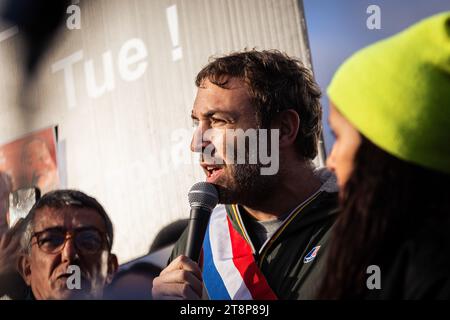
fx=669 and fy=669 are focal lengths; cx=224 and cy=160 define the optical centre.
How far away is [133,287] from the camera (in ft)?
9.70

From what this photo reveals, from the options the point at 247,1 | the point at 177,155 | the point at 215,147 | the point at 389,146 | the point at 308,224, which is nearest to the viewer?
the point at 389,146

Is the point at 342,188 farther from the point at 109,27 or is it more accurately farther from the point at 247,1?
the point at 109,27

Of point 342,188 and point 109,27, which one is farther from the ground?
point 109,27

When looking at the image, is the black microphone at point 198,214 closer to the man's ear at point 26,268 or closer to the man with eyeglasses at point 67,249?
the man with eyeglasses at point 67,249

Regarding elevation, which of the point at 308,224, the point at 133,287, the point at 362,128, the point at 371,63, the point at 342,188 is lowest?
the point at 133,287

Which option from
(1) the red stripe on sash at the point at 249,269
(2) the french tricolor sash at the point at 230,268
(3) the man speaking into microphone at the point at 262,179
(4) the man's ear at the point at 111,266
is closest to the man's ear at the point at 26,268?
(4) the man's ear at the point at 111,266

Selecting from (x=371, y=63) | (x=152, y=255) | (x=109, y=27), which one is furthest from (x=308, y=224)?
(x=109, y=27)

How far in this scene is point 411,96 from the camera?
1.25 m

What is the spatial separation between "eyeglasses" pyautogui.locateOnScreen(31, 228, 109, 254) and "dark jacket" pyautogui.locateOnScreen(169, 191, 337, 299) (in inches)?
25.6

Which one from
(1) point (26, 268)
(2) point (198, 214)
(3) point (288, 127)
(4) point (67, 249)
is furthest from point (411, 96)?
(1) point (26, 268)

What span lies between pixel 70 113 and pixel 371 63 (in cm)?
234

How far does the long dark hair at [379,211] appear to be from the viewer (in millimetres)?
1262

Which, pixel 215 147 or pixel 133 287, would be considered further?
pixel 133 287

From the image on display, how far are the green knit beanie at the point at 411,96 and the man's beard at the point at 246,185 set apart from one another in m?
0.95
